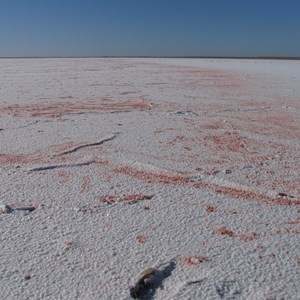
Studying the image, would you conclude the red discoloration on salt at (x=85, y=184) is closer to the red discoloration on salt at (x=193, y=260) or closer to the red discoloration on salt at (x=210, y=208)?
the red discoloration on salt at (x=210, y=208)

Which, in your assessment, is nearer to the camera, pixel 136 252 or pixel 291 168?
pixel 136 252

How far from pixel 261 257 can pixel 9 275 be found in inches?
30.2

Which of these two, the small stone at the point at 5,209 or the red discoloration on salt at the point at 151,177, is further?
the red discoloration on salt at the point at 151,177

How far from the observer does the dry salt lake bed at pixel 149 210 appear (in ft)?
3.75

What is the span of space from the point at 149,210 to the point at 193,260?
409mm

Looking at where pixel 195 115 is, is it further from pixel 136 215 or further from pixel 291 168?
pixel 136 215

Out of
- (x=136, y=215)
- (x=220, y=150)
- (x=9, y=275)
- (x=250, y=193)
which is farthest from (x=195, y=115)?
(x=9, y=275)

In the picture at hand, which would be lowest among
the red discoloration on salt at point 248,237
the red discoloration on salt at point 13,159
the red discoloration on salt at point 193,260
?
the red discoloration on salt at point 193,260

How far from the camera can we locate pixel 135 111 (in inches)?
155

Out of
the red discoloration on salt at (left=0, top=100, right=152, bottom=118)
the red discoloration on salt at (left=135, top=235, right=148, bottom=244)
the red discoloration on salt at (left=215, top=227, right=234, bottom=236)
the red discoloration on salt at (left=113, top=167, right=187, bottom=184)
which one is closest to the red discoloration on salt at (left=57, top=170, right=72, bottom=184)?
the red discoloration on salt at (left=113, top=167, right=187, bottom=184)

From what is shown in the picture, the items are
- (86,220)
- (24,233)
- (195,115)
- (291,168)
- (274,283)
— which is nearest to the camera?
(274,283)

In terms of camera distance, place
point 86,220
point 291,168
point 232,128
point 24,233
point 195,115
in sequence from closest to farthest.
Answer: point 24,233, point 86,220, point 291,168, point 232,128, point 195,115

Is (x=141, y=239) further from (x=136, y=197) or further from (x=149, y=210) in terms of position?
(x=136, y=197)

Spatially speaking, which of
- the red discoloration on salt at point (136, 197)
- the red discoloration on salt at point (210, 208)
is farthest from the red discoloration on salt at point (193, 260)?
the red discoloration on salt at point (136, 197)
